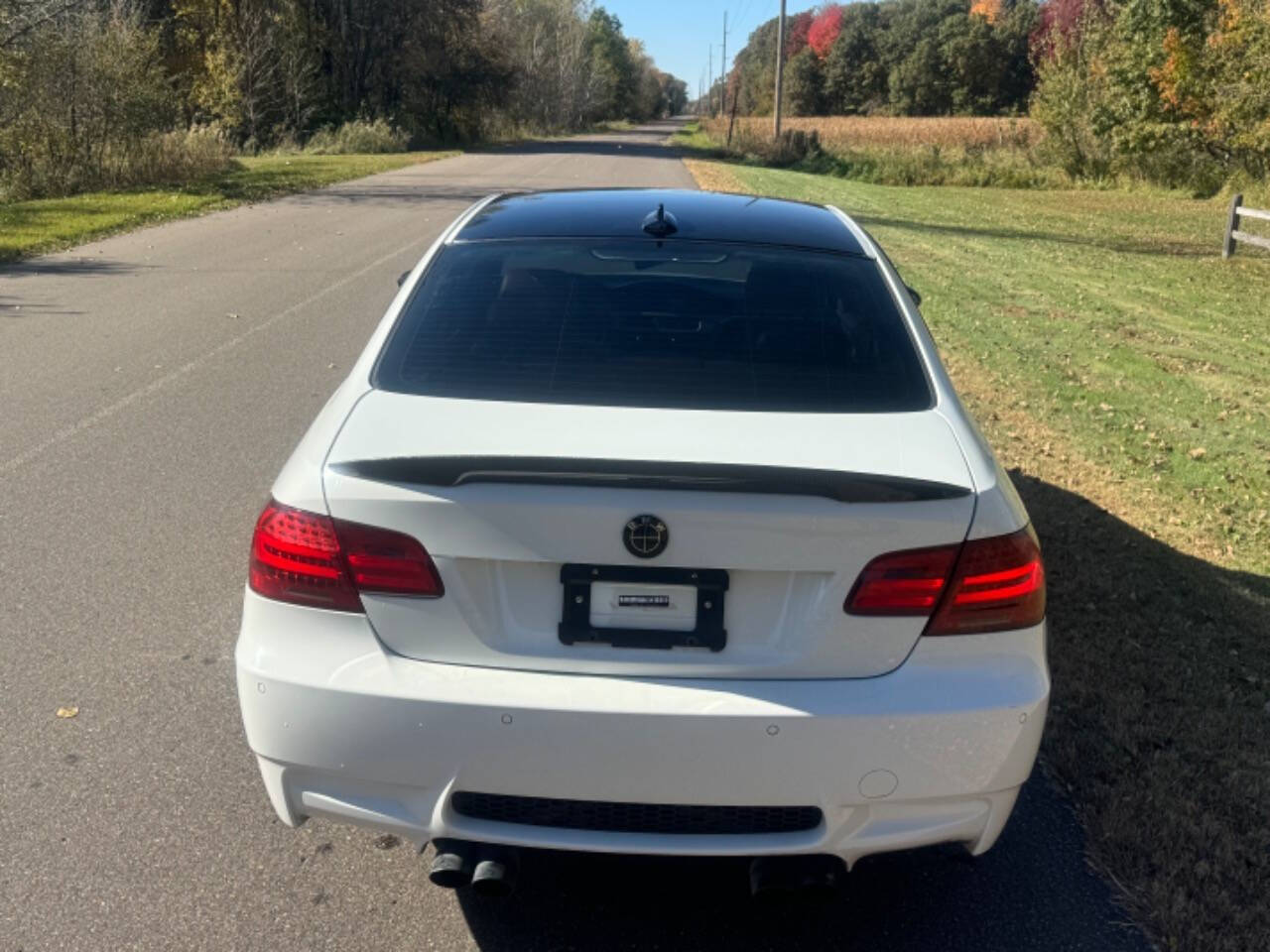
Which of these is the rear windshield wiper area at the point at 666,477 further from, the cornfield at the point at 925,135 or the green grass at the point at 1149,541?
the cornfield at the point at 925,135

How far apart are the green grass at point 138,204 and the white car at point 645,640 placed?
14.6m

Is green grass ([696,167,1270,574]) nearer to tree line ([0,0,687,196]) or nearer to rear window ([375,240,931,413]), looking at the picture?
rear window ([375,240,931,413])

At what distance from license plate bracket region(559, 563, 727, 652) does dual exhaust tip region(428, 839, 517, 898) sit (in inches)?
20.9

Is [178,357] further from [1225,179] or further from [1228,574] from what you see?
[1225,179]

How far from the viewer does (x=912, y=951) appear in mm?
3012

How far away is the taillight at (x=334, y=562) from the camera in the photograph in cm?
268

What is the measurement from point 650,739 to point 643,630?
231 millimetres

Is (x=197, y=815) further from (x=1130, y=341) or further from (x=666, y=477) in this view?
(x=1130, y=341)

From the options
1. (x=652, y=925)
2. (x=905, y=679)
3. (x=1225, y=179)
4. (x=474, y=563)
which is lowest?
(x=1225, y=179)

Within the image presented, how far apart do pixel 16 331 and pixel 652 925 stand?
957cm

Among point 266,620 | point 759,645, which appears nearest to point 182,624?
point 266,620

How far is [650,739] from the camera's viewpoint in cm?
261

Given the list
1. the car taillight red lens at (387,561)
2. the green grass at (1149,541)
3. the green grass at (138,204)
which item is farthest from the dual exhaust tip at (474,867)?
the green grass at (138,204)

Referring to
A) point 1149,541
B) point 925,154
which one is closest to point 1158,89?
point 925,154
